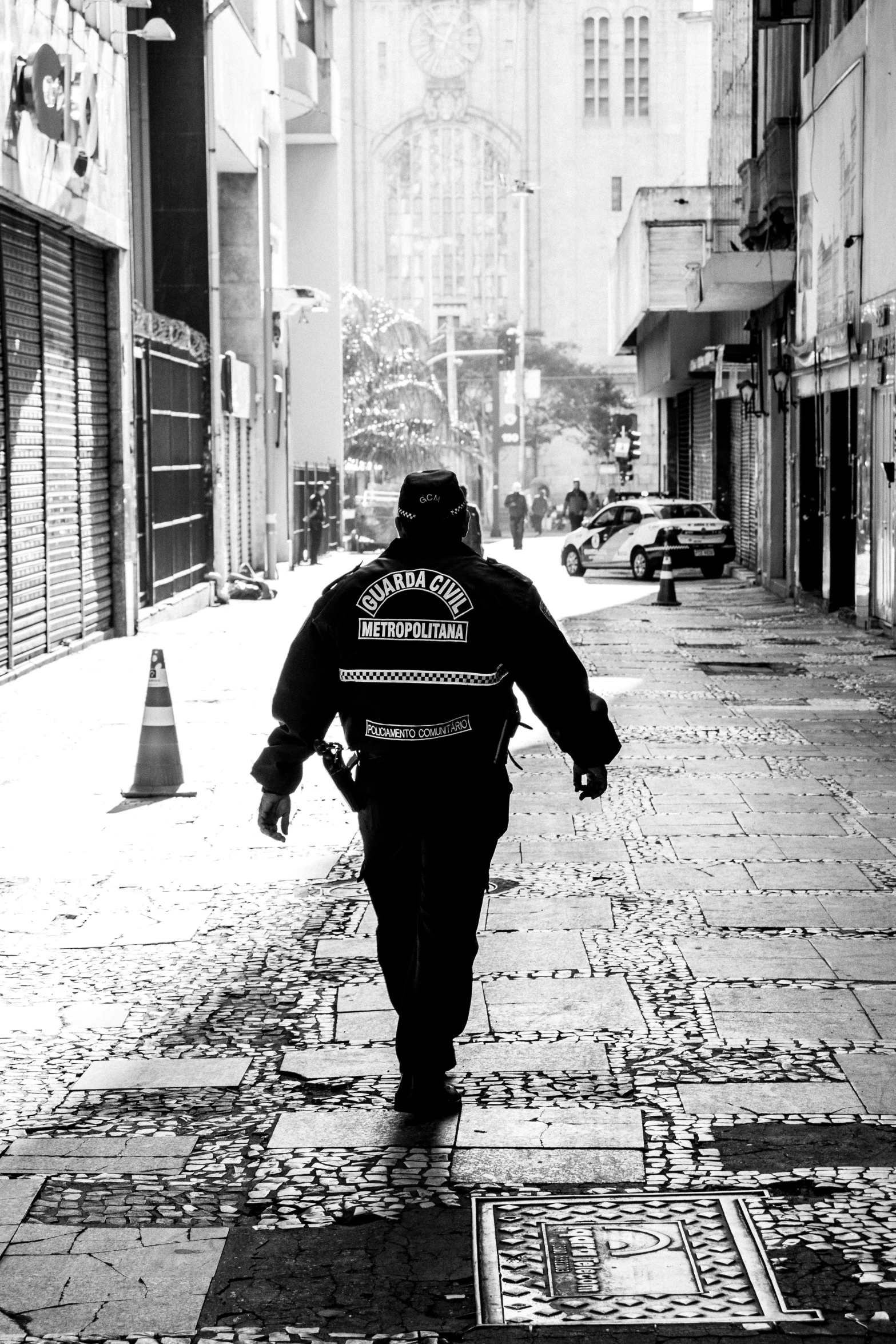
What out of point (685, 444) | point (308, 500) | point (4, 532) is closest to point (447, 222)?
point (685, 444)

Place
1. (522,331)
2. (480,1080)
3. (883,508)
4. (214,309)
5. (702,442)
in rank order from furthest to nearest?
(522,331), (702,442), (214,309), (883,508), (480,1080)

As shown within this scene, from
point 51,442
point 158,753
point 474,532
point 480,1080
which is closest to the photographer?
point 480,1080

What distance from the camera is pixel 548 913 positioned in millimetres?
6922

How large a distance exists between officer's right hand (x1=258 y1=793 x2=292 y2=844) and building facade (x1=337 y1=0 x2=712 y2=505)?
103 meters

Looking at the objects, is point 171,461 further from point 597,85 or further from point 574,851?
point 597,85

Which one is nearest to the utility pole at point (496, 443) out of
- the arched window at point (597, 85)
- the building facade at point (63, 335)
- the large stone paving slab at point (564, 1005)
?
the arched window at point (597, 85)

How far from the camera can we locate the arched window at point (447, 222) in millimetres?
106312

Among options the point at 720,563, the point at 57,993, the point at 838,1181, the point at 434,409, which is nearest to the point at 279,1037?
the point at 57,993

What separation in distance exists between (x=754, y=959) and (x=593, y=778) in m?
1.75

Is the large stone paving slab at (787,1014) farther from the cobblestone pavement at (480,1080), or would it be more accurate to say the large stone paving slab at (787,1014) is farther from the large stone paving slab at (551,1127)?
the large stone paving slab at (551,1127)

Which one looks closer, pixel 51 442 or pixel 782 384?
pixel 51 442

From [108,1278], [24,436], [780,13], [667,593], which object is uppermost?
[780,13]

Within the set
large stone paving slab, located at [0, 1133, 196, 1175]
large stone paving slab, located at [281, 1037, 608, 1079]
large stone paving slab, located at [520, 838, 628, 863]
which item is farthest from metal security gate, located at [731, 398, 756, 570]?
large stone paving slab, located at [0, 1133, 196, 1175]

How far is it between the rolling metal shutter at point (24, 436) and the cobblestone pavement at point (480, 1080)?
5168 millimetres
